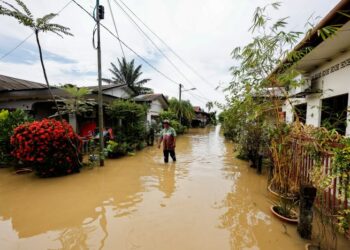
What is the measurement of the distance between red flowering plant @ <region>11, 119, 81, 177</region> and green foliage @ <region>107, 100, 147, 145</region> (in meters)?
3.34

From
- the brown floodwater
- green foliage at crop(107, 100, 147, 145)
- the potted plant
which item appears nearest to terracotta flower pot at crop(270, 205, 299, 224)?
the potted plant

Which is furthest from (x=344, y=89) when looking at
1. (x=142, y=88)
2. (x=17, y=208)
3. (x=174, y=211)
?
(x=142, y=88)

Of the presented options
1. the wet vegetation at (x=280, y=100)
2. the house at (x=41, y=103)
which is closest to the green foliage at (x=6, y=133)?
the house at (x=41, y=103)

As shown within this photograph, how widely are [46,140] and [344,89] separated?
7.65 meters

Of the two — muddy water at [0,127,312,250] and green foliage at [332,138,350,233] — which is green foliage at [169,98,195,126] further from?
green foliage at [332,138,350,233]

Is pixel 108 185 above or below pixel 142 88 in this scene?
below

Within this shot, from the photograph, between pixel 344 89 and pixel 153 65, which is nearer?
pixel 344 89

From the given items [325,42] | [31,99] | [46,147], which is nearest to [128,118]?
[46,147]

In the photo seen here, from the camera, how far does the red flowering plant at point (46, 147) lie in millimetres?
5188

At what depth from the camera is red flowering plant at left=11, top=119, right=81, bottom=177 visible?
17.0 feet

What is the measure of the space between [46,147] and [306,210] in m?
6.01

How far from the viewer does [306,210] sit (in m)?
2.76

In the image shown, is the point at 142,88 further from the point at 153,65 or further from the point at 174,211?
the point at 174,211

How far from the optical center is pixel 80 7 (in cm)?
607
